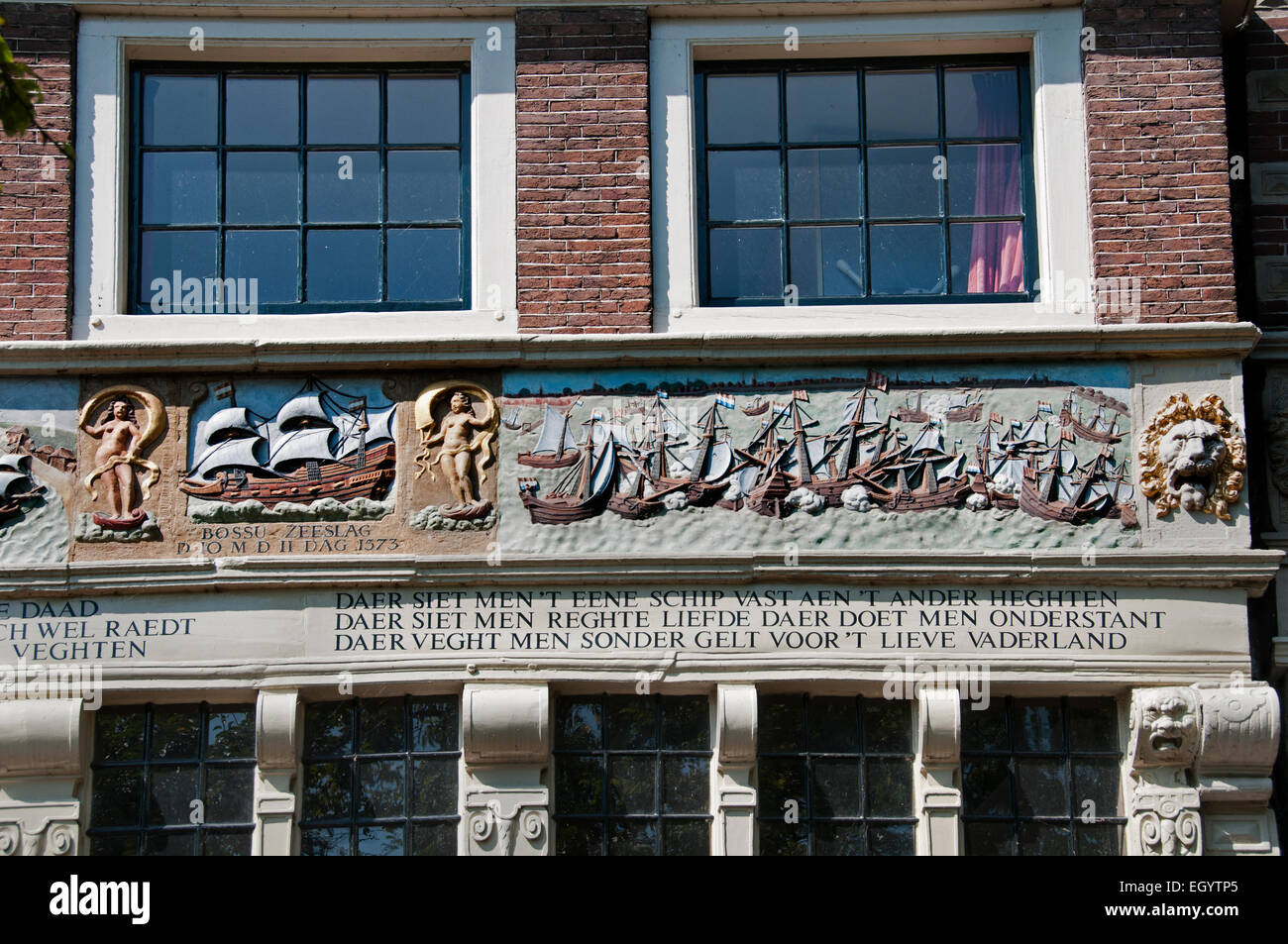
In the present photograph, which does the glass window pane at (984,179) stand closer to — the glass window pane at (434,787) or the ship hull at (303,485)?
the ship hull at (303,485)

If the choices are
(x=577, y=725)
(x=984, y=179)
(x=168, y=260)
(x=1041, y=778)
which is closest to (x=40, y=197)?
(x=168, y=260)

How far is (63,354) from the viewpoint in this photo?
12766 millimetres

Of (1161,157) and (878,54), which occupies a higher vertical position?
(878,54)

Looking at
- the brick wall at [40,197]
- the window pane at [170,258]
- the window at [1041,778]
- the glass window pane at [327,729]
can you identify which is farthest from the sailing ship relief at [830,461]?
the brick wall at [40,197]

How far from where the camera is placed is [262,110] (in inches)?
535

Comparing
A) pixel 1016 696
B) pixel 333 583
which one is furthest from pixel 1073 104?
pixel 333 583

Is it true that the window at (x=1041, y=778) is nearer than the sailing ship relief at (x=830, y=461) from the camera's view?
Yes

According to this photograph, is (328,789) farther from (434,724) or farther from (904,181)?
(904,181)

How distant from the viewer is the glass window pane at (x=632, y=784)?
12453 mm

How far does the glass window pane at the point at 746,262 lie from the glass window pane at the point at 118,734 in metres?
4.61

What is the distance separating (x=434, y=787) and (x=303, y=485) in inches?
80.8
